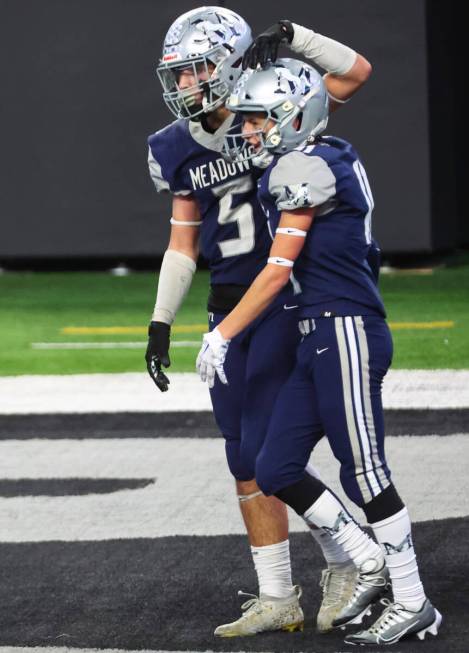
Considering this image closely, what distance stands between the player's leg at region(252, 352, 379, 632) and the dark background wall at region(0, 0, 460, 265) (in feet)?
45.3

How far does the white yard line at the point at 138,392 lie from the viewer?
29.2 feet

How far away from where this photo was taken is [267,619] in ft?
15.4

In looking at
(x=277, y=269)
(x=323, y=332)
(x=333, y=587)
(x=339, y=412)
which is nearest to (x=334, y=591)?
(x=333, y=587)

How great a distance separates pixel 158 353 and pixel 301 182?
93 cm

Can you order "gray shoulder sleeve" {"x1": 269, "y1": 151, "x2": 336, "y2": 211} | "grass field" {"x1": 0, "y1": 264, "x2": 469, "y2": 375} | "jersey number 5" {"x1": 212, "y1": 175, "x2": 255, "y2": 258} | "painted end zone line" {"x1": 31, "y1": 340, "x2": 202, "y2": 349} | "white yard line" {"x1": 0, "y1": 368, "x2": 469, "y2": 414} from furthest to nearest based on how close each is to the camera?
"painted end zone line" {"x1": 31, "y1": 340, "x2": 202, "y2": 349}, "grass field" {"x1": 0, "y1": 264, "x2": 469, "y2": 375}, "white yard line" {"x1": 0, "y1": 368, "x2": 469, "y2": 414}, "jersey number 5" {"x1": 212, "y1": 175, "x2": 255, "y2": 258}, "gray shoulder sleeve" {"x1": 269, "y1": 151, "x2": 336, "y2": 211}

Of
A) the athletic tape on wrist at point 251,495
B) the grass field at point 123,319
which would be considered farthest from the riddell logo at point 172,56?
the grass field at point 123,319

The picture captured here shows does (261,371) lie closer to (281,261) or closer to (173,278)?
(281,261)

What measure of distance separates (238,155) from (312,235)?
15.6 inches

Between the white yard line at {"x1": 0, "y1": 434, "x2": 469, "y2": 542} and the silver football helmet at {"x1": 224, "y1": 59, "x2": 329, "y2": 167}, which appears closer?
the silver football helmet at {"x1": 224, "y1": 59, "x2": 329, "y2": 167}

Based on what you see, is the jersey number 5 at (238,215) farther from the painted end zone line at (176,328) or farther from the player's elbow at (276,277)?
the painted end zone line at (176,328)

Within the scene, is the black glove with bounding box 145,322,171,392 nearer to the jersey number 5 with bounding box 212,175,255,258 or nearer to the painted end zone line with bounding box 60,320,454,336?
the jersey number 5 with bounding box 212,175,255,258

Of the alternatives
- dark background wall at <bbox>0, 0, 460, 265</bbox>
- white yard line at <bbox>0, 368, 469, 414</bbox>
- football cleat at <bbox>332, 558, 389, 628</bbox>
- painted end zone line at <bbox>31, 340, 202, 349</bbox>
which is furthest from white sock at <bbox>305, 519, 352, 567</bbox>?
dark background wall at <bbox>0, 0, 460, 265</bbox>

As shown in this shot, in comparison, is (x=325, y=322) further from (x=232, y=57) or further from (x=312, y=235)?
(x=232, y=57)

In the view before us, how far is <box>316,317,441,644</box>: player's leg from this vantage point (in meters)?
4.41
